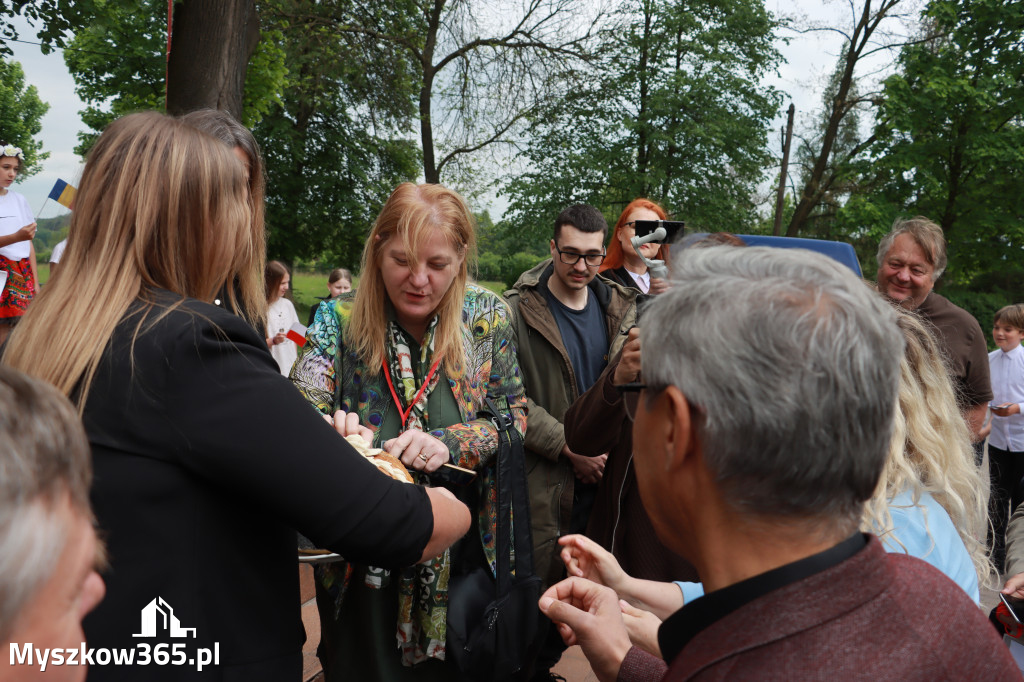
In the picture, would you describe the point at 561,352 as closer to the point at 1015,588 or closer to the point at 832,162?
the point at 1015,588

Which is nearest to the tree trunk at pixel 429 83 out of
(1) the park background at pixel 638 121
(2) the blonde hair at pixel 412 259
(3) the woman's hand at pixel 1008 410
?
(1) the park background at pixel 638 121

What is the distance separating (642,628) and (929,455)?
76 cm

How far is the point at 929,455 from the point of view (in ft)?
5.41

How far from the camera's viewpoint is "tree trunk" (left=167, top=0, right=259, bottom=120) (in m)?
5.36

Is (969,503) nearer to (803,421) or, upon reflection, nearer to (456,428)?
(803,421)

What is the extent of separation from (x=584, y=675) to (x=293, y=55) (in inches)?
498

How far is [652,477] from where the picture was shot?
3.60 feet

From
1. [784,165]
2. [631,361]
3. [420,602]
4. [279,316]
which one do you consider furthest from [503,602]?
[784,165]

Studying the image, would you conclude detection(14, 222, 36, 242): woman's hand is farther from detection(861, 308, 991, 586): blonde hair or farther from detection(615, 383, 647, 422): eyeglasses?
detection(861, 308, 991, 586): blonde hair

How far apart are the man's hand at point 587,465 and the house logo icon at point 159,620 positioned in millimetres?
2132

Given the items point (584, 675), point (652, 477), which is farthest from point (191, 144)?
point (584, 675)

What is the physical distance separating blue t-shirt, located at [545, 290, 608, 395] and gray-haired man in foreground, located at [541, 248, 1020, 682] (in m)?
2.44

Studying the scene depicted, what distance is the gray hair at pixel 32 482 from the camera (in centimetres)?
73

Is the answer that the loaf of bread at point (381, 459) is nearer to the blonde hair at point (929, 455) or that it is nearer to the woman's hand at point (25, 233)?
the blonde hair at point (929, 455)
